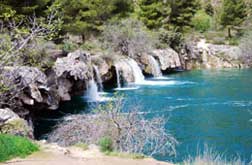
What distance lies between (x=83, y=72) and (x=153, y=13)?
27318mm

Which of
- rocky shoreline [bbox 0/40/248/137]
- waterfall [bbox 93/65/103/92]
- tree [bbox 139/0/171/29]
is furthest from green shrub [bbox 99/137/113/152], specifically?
tree [bbox 139/0/171/29]

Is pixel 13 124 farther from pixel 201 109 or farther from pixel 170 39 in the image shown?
pixel 170 39

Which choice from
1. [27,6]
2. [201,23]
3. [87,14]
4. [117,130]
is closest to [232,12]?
[201,23]

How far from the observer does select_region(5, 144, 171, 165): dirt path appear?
10789 mm

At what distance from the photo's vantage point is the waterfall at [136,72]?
45.6 metres

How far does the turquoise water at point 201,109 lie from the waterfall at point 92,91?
1244 millimetres

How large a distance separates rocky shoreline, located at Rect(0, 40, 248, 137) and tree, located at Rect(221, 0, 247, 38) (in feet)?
15.0

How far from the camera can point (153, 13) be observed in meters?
59.9

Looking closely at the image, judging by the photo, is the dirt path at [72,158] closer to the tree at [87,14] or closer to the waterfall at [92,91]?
the waterfall at [92,91]

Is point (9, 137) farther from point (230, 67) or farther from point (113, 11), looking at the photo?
point (230, 67)

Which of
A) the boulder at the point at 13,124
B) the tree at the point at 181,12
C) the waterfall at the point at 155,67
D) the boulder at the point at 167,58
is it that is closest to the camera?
the boulder at the point at 13,124

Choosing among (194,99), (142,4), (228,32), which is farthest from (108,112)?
(228,32)

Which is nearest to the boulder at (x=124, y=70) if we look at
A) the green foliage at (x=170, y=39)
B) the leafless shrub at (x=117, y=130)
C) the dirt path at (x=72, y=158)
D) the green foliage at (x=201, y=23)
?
the green foliage at (x=170, y=39)

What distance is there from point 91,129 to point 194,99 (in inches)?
744
